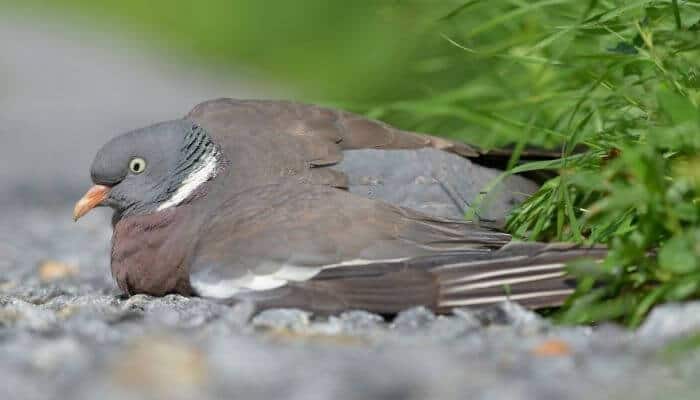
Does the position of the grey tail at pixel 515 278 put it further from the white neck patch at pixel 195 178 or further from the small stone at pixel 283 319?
the white neck patch at pixel 195 178

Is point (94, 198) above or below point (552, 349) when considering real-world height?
below

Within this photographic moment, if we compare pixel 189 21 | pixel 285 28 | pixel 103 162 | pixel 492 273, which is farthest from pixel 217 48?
pixel 492 273

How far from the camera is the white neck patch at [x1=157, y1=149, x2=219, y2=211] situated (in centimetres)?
450

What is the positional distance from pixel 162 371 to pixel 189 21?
15.0 m

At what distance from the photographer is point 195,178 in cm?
454

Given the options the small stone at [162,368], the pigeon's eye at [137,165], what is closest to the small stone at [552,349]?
the small stone at [162,368]

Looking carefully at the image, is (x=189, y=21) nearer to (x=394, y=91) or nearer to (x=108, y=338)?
(x=394, y=91)

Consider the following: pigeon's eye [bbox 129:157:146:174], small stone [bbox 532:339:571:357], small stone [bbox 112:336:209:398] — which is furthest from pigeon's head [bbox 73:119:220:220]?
small stone [bbox 532:339:571:357]

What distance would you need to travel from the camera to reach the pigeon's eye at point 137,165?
4.59 metres

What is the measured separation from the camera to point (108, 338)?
3.12 meters

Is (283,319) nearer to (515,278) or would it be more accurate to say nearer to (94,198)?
(515,278)

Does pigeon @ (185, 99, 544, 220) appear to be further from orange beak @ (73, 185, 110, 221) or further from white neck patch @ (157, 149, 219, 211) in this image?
orange beak @ (73, 185, 110, 221)

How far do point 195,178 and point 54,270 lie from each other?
1430 millimetres

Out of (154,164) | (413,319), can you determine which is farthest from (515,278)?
Result: (154,164)
